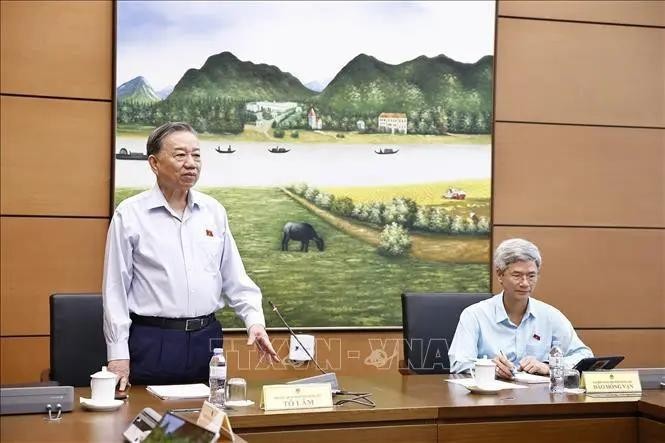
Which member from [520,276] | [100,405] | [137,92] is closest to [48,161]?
[137,92]

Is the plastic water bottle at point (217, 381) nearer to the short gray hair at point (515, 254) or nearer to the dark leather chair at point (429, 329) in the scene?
the dark leather chair at point (429, 329)

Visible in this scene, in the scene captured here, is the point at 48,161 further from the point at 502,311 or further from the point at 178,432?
the point at 178,432

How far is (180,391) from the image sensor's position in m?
2.81

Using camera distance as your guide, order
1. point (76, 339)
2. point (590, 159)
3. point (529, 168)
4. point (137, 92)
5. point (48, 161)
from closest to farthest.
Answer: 1. point (76, 339)
2. point (48, 161)
3. point (137, 92)
4. point (529, 168)
5. point (590, 159)

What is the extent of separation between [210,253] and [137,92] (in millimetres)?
1340

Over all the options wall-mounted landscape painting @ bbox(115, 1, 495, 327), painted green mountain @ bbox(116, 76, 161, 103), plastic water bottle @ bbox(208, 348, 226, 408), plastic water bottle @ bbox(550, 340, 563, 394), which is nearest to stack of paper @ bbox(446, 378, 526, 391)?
plastic water bottle @ bbox(550, 340, 563, 394)

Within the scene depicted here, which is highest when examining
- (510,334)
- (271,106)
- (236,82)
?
(236,82)

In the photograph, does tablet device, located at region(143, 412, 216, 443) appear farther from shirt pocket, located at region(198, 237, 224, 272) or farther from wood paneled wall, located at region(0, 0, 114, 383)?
wood paneled wall, located at region(0, 0, 114, 383)

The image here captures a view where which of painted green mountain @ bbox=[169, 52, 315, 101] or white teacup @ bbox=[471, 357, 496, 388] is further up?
painted green mountain @ bbox=[169, 52, 315, 101]

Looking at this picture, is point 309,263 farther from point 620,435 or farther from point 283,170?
point 620,435

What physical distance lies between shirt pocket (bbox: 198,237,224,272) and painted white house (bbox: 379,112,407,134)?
5.24ft

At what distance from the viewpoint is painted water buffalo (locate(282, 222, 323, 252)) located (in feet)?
14.8

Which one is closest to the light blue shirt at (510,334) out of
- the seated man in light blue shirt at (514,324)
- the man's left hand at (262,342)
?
the seated man in light blue shirt at (514,324)

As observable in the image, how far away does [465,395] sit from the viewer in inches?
115
